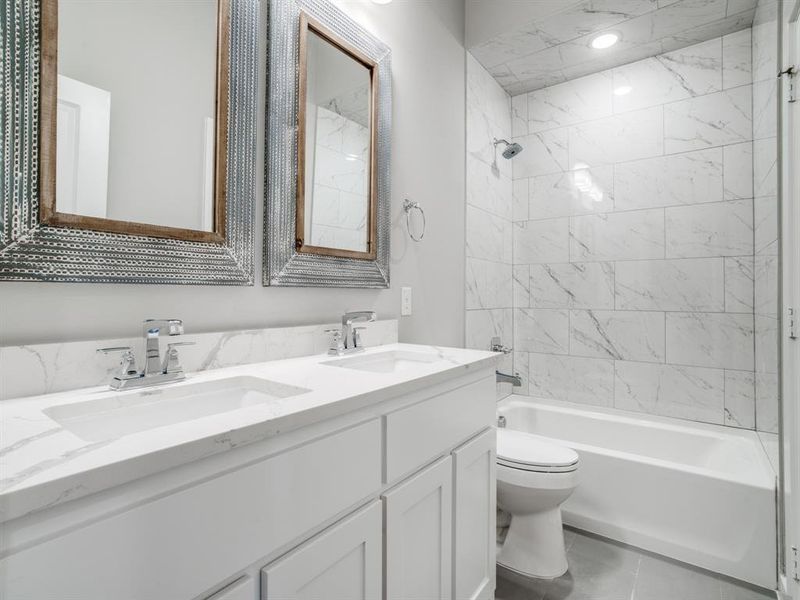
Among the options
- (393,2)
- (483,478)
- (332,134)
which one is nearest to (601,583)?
(483,478)

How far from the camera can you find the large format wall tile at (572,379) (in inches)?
102

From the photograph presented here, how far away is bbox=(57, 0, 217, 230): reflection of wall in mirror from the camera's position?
3.10 ft

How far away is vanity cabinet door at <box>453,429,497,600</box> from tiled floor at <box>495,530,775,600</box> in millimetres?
311

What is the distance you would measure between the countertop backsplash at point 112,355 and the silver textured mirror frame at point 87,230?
5.7 inches

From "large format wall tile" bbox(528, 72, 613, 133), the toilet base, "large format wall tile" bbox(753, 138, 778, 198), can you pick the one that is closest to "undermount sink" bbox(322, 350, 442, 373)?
the toilet base

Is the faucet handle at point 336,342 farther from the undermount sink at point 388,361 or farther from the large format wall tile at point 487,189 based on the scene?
the large format wall tile at point 487,189

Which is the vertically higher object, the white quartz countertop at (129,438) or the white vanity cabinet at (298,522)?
the white quartz countertop at (129,438)

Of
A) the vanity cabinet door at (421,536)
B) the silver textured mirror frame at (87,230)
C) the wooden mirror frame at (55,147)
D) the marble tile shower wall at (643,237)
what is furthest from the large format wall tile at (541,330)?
the wooden mirror frame at (55,147)

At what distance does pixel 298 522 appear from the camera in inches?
28.9

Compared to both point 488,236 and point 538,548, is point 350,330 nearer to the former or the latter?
point 538,548

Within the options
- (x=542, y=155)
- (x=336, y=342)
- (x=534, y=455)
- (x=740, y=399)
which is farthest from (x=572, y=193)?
(x=336, y=342)

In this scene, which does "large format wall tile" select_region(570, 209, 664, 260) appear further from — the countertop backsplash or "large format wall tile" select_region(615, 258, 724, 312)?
the countertop backsplash

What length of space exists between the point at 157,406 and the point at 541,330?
8.06 feet

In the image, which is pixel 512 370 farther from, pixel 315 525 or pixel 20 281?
pixel 20 281
